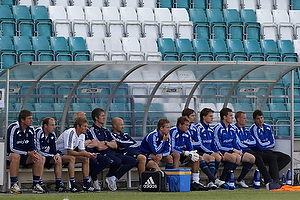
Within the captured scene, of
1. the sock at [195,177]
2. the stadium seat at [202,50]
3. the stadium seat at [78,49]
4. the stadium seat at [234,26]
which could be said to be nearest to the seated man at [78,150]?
the sock at [195,177]

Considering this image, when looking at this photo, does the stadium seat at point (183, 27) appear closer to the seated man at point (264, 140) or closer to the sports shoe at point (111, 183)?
the seated man at point (264, 140)

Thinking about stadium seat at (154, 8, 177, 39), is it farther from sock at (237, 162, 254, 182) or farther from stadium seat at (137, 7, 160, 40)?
sock at (237, 162, 254, 182)

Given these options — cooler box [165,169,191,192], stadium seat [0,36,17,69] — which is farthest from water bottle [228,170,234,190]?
stadium seat [0,36,17,69]

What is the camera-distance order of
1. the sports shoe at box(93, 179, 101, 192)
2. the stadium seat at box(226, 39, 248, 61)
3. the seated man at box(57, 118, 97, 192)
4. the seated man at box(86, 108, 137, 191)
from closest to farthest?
1. the seated man at box(57, 118, 97, 192)
2. the sports shoe at box(93, 179, 101, 192)
3. the seated man at box(86, 108, 137, 191)
4. the stadium seat at box(226, 39, 248, 61)

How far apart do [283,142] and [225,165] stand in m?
1.50

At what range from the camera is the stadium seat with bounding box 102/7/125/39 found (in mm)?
17609

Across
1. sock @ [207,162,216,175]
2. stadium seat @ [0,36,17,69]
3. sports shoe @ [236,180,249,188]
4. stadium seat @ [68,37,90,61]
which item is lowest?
sports shoe @ [236,180,249,188]

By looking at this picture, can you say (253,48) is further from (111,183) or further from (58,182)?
(58,182)

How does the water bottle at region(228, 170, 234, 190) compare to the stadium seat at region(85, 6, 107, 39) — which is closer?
the water bottle at region(228, 170, 234, 190)

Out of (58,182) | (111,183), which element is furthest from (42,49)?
(58,182)

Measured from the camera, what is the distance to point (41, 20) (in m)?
16.7

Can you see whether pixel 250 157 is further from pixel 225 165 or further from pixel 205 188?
pixel 205 188

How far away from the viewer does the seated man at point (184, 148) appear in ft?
35.1

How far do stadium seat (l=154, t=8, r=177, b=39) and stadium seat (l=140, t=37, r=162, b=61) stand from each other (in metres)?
0.79
